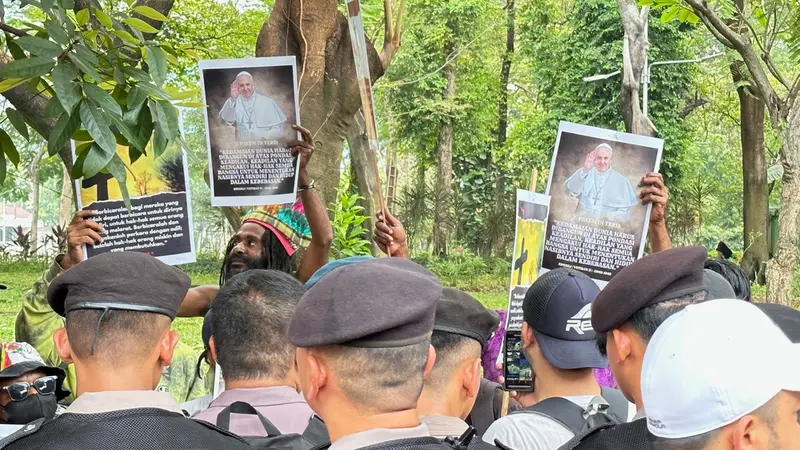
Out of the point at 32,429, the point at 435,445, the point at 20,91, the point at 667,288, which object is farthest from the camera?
the point at 20,91

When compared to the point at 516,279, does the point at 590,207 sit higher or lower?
higher

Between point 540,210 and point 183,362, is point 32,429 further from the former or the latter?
point 540,210

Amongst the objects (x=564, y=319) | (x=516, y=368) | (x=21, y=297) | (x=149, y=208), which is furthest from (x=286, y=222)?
(x=21, y=297)

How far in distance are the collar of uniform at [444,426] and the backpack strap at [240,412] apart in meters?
0.50

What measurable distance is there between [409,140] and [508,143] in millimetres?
3066

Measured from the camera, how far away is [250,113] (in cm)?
480

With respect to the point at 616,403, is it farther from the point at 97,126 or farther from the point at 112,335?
the point at 97,126

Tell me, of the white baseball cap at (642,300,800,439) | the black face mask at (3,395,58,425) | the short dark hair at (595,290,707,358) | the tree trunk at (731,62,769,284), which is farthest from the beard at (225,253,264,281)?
the tree trunk at (731,62,769,284)

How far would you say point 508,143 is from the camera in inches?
1196

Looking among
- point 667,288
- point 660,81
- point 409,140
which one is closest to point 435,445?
point 667,288

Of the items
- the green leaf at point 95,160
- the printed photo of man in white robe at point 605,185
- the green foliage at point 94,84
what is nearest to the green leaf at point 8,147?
the green foliage at point 94,84

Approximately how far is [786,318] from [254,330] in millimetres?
1829

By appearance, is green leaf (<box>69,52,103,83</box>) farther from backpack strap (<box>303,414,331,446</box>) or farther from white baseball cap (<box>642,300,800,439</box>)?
white baseball cap (<box>642,300,800,439</box>)

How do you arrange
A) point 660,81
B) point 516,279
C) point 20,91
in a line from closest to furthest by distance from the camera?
point 516,279, point 20,91, point 660,81
